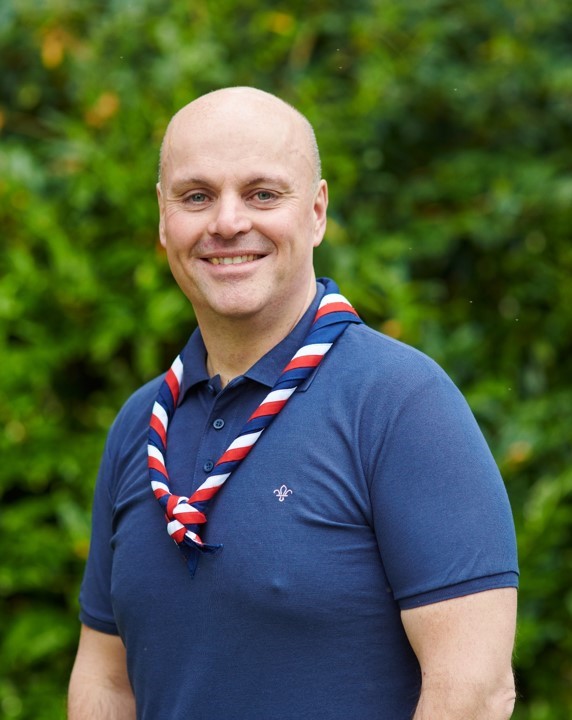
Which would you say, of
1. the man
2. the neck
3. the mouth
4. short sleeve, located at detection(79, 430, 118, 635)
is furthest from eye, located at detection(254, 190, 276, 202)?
short sleeve, located at detection(79, 430, 118, 635)

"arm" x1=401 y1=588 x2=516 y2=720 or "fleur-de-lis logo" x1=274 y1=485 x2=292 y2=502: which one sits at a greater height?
"fleur-de-lis logo" x1=274 y1=485 x2=292 y2=502

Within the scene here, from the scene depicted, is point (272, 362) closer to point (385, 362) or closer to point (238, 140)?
point (385, 362)

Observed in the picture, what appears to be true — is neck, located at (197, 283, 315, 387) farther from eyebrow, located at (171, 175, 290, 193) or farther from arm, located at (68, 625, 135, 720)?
arm, located at (68, 625, 135, 720)

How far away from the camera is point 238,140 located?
6.48ft

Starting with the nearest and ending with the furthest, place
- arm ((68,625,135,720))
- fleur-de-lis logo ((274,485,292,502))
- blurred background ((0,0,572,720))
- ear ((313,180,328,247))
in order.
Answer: fleur-de-lis logo ((274,485,292,502)) < ear ((313,180,328,247)) < arm ((68,625,135,720)) < blurred background ((0,0,572,720))

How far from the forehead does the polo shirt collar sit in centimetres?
26

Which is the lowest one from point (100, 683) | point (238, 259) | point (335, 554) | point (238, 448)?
point (100, 683)

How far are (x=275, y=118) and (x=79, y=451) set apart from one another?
2.10 metres

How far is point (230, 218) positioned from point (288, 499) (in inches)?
20.1

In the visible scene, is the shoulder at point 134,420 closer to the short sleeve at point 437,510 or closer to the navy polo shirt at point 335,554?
the navy polo shirt at point 335,554

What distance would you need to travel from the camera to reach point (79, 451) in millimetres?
3850

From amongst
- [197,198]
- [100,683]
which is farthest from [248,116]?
[100,683]

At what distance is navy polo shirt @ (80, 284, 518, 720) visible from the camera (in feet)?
5.79

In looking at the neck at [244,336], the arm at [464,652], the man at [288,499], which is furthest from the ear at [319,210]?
the arm at [464,652]
